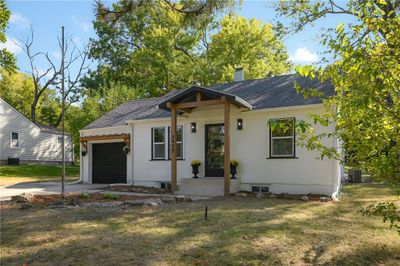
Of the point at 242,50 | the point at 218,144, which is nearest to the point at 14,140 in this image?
the point at 242,50

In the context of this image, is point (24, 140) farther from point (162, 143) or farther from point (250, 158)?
point (250, 158)

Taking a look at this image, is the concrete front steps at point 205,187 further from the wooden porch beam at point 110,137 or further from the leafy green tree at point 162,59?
the leafy green tree at point 162,59

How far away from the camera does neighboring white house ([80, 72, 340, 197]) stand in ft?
37.6

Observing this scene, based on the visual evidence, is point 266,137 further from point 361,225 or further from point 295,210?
point 361,225

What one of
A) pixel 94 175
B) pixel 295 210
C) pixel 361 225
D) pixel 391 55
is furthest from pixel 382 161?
pixel 94 175

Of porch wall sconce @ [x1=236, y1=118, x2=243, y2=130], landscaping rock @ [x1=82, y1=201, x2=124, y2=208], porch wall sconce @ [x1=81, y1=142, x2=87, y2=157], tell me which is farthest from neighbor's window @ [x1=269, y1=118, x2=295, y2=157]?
porch wall sconce @ [x1=81, y1=142, x2=87, y2=157]

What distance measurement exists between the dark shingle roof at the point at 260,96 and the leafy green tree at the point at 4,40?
21.4 feet

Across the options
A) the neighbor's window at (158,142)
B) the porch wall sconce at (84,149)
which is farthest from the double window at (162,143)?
the porch wall sconce at (84,149)

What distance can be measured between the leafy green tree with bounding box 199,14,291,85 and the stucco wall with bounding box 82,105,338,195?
44.4ft

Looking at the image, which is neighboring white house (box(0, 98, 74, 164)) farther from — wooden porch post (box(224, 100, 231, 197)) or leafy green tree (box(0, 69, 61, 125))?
wooden porch post (box(224, 100, 231, 197))

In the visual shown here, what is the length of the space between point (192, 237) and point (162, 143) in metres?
9.13

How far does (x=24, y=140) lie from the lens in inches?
1234

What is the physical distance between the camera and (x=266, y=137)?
12.1 m

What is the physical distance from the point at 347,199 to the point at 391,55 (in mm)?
7979
